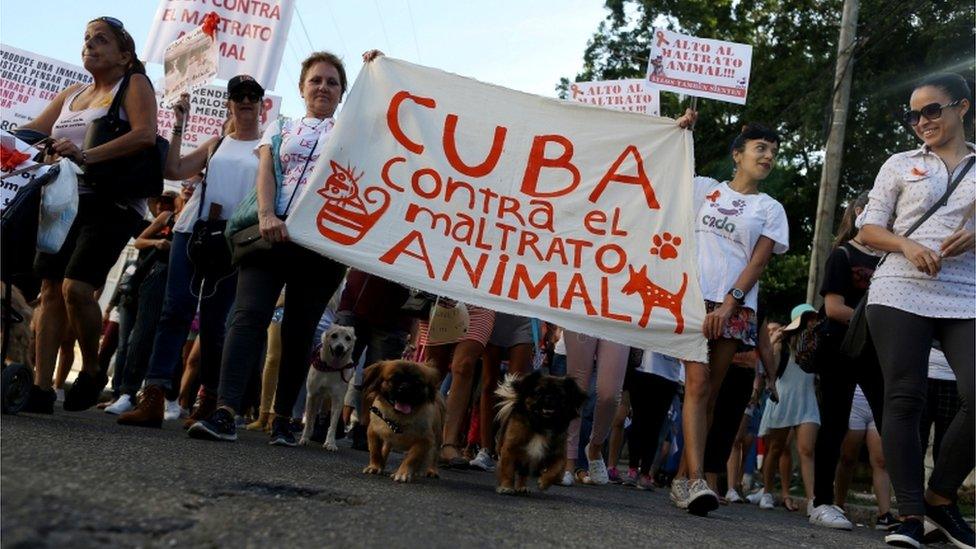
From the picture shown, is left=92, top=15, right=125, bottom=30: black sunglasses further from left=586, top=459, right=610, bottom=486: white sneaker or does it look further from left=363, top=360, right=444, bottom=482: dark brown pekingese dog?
left=586, top=459, right=610, bottom=486: white sneaker

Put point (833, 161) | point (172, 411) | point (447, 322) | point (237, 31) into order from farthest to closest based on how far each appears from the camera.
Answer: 1. point (833, 161)
2. point (237, 31)
3. point (172, 411)
4. point (447, 322)

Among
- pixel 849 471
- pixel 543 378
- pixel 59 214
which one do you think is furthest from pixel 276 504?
pixel 849 471

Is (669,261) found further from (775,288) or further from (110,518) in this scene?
(775,288)

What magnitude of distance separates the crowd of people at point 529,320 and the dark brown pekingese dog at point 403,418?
641mm

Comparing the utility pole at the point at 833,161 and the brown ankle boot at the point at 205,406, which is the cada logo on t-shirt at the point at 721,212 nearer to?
the brown ankle boot at the point at 205,406

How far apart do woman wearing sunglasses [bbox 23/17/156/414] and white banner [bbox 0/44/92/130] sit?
666 centimetres

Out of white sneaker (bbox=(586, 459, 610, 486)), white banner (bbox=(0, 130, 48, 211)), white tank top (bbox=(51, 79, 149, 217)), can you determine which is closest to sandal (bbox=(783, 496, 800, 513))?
white sneaker (bbox=(586, 459, 610, 486))

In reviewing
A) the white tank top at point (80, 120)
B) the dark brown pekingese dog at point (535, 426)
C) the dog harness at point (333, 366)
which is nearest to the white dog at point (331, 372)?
the dog harness at point (333, 366)

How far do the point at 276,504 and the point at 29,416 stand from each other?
2.42 metres

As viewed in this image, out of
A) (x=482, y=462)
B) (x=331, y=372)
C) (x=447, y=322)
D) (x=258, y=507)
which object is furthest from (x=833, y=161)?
(x=258, y=507)

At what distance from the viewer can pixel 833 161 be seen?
50.4 ft

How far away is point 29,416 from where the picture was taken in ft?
18.1

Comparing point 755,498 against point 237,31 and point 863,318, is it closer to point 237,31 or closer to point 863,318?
point 863,318

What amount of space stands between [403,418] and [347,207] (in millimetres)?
1079
